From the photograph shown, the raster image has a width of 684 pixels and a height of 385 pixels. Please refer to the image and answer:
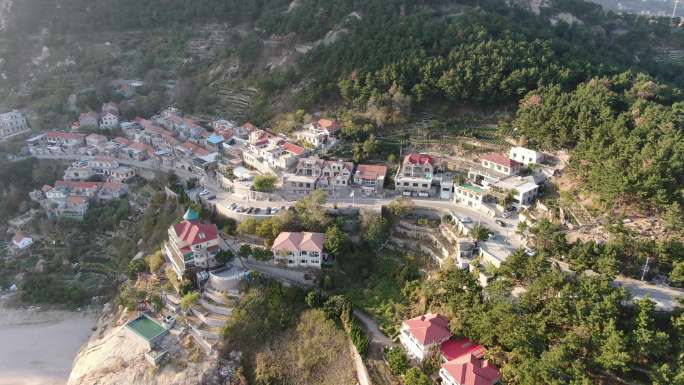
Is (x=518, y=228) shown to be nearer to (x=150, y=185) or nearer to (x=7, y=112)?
(x=150, y=185)

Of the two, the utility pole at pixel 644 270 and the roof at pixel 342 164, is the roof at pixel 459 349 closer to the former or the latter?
the utility pole at pixel 644 270

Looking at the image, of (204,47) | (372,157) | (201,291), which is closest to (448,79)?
(372,157)

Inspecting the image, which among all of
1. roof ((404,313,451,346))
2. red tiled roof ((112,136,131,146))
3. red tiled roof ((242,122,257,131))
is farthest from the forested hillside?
roof ((404,313,451,346))

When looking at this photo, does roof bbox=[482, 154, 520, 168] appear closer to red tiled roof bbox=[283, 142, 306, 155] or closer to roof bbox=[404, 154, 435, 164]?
roof bbox=[404, 154, 435, 164]

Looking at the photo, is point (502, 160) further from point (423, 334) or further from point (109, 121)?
point (109, 121)

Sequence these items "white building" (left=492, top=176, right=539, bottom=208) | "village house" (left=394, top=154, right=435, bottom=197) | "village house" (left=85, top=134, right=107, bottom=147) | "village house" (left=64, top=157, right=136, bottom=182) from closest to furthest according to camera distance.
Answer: "white building" (left=492, top=176, right=539, bottom=208), "village house" (left=394, top=154, right=435, bottom=197), "village house" (left=64, top=157, right=136, bottom=182), "village house" (left=85, top=134, right=107, bottom=147)

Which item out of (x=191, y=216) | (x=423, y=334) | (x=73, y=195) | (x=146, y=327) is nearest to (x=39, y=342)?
(x=146, y=327)
